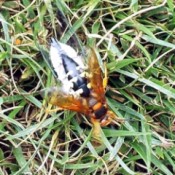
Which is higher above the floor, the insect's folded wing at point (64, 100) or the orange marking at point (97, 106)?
the insect's folded wing at point (64, 100)

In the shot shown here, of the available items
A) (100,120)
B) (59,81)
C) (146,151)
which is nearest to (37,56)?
(59,81)

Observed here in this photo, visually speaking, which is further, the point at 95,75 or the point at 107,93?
the point at 107,93

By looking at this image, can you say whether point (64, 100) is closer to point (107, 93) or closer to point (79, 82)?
point (79, 82)

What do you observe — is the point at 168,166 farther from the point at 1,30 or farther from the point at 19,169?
the point at 1,30

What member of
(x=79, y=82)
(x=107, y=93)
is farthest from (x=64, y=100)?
(x=107, y=93)

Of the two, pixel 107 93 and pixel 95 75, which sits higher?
pixel 95 75
